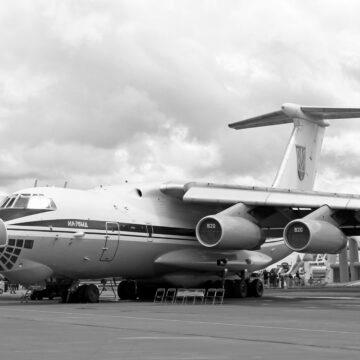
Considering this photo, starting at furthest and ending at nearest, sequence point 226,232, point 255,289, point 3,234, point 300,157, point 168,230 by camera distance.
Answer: point 300,157, point 255,289, point 168,230, point 226,232, point 3,234

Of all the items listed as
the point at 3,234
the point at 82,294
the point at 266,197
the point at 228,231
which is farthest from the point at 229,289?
the point at 3,234

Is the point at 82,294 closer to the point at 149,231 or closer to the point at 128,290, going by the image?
the point at 149,231

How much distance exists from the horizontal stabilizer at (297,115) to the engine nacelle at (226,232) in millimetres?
6473

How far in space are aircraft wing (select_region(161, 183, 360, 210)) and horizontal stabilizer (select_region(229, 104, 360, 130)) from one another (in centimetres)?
420

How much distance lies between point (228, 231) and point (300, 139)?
7589mm

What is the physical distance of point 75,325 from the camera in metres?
11.3

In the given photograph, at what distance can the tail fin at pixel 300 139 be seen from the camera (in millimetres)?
26328

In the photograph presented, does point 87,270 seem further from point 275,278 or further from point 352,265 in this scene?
point 352,265

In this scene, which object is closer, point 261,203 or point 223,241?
point 223,241

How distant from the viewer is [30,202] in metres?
19.5

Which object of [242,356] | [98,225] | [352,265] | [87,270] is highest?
[352,265]

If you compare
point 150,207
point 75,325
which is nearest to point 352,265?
point 150,207

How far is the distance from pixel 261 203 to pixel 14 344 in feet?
45.6

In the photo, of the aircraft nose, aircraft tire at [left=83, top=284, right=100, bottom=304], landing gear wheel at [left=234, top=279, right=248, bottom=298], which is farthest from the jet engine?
the aircraft nose
